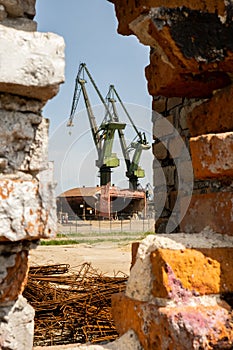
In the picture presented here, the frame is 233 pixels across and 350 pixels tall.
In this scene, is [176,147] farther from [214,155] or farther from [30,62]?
[30,62]

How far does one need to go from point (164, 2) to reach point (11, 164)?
899mm

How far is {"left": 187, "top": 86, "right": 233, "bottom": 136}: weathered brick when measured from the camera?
1.84m

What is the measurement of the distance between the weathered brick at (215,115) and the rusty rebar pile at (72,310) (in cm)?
149

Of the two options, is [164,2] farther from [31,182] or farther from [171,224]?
[171,224]

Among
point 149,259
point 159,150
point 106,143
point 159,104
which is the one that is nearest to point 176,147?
point 159,150

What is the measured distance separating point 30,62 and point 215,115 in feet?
3.07

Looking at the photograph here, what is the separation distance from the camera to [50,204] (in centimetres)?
138

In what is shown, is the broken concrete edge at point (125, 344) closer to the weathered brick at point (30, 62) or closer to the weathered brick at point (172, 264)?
the weathered brick at point (172, 264)

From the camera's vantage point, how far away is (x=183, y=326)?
1338 mm

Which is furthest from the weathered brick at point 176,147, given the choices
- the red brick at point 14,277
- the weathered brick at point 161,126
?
the red brick at point 14,277

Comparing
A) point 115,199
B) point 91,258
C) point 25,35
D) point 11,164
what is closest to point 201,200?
point 11,164

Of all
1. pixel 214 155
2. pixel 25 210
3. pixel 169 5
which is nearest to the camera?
pixel 25 210

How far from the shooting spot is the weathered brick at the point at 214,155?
1568 millimetres

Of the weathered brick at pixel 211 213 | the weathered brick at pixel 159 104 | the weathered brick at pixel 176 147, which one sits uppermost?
the weathered brick at pixel 159 104
